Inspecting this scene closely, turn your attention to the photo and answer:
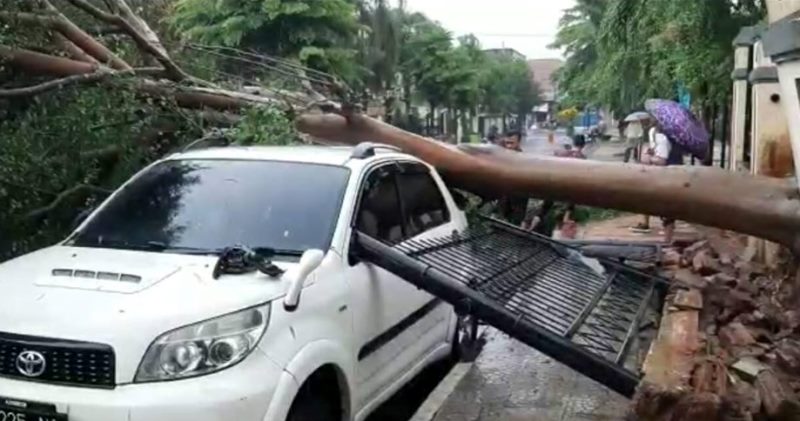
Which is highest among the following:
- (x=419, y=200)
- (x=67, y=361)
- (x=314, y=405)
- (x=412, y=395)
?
(x=419, y=200)

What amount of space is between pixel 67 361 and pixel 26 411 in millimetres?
238

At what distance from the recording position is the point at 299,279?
13.1ft

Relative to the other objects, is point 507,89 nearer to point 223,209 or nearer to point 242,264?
point 223,209

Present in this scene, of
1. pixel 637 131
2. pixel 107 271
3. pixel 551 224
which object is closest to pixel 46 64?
pixel 107 271

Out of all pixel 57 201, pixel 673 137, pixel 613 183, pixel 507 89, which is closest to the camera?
pixel 613 183

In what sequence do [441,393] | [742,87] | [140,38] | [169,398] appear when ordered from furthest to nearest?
1. [742,87]
2. [140,38]
3. [441,393]
4. [169,398]

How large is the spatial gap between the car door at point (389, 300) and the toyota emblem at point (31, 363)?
1491 millimetres

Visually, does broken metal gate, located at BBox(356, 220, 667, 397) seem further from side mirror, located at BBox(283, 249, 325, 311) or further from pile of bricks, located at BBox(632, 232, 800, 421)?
side mirror, located at BBox(283, 249, 325, 311)

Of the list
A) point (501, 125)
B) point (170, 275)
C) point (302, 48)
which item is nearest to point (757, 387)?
point (170, 275)

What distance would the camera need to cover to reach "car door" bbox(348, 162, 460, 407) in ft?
15.6

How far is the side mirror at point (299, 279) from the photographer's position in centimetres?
399

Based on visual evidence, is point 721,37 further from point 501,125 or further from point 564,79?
point 501,125

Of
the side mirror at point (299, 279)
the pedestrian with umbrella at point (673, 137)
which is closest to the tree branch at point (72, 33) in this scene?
the side mirror at point (299, 279)

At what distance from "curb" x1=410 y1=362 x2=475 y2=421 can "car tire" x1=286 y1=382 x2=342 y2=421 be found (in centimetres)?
101
